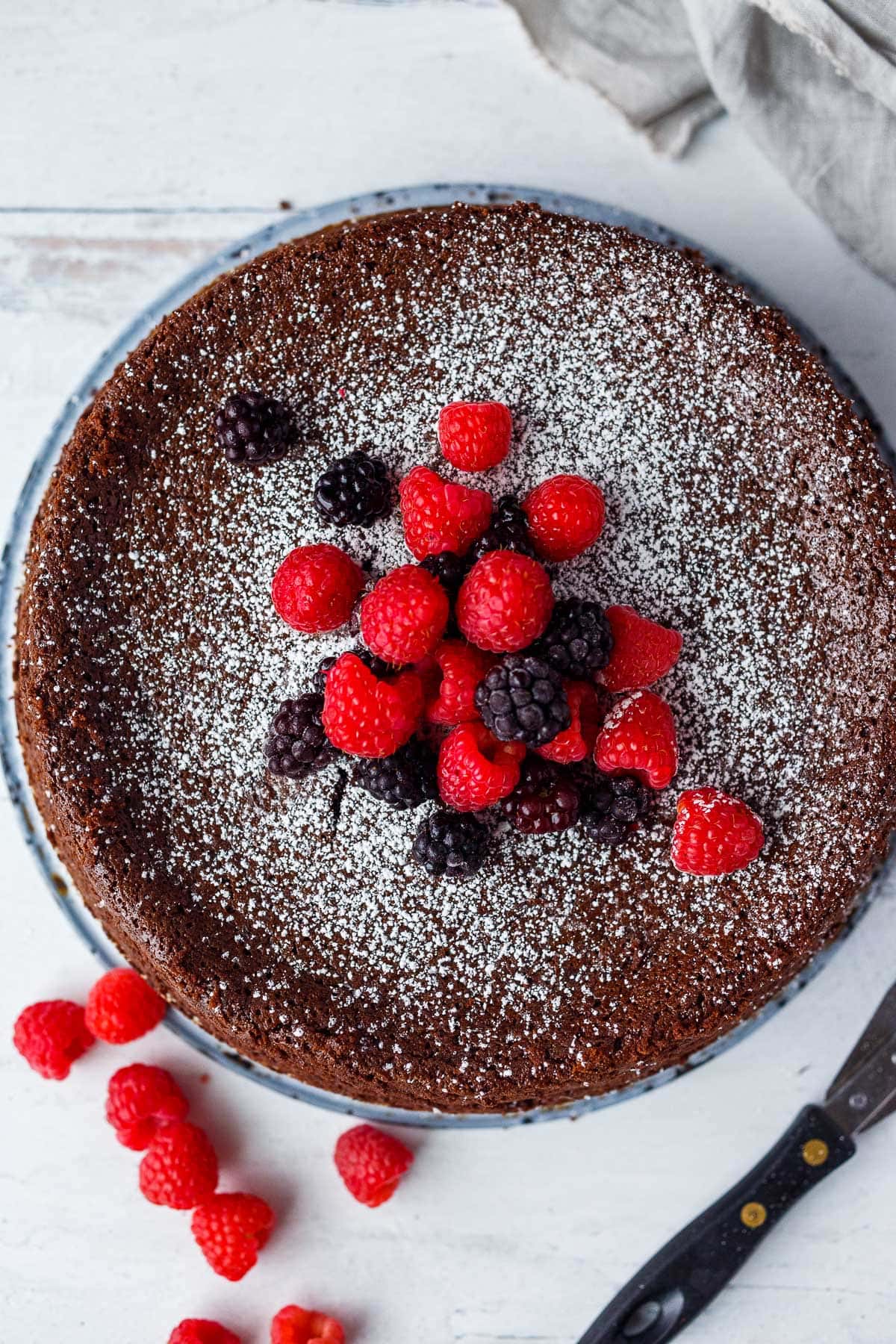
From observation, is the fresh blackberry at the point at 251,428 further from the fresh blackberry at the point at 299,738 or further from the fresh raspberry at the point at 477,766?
the fresh raspberry at the point at 477,766

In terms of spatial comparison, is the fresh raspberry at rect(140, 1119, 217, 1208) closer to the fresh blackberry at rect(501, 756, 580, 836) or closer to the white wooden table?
the white wooden table

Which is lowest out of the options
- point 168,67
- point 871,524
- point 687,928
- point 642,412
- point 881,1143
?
point 881,1143

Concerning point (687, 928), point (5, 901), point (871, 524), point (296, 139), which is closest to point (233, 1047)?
point (5, 901)

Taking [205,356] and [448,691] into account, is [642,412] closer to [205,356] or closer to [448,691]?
[448,691]

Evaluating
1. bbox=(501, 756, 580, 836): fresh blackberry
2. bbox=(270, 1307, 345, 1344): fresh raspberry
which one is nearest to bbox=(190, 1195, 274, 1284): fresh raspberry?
bbox=(270, 1307, 345, 1344): fresh raspberry

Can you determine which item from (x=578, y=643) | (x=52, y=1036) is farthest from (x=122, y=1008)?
(x=578, y=643)

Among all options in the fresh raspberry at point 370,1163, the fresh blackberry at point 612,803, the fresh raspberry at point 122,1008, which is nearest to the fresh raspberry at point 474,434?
the fresh blackberry at point 612,803
